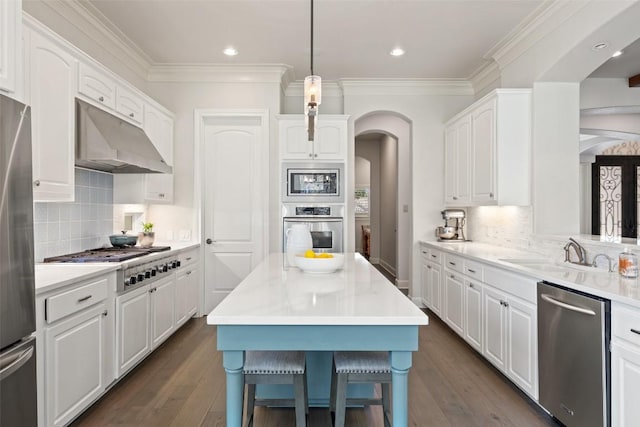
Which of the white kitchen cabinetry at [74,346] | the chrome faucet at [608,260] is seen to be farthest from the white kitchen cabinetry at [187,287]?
the chrome faucet at [608,260]

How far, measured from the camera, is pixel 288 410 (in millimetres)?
2312

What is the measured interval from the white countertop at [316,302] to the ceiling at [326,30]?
2262 millimetres

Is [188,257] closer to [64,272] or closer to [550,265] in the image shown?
[64,272]

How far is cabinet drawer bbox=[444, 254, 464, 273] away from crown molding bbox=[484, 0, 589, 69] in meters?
2.05

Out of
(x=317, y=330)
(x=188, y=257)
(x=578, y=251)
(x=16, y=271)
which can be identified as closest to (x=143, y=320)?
(x=188, y=257)

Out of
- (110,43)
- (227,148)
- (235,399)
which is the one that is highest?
(110,43)

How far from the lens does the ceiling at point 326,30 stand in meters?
3.04

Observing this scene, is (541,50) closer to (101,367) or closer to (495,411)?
(495,411)

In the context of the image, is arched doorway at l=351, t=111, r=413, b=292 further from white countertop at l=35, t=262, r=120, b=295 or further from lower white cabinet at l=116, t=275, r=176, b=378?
white countertop at l=35, t=262, r=120, b=295

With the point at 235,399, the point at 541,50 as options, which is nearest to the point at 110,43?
the point at 235,399

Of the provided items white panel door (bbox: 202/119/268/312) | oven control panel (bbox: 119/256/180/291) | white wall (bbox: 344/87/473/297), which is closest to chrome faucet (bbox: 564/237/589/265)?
white wall (bbox: 344/87/473/297)

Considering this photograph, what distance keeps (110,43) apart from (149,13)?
69 centimetres

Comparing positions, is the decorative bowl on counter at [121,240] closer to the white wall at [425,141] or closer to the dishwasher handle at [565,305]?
the white wall at [425,141]

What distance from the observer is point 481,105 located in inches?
142
